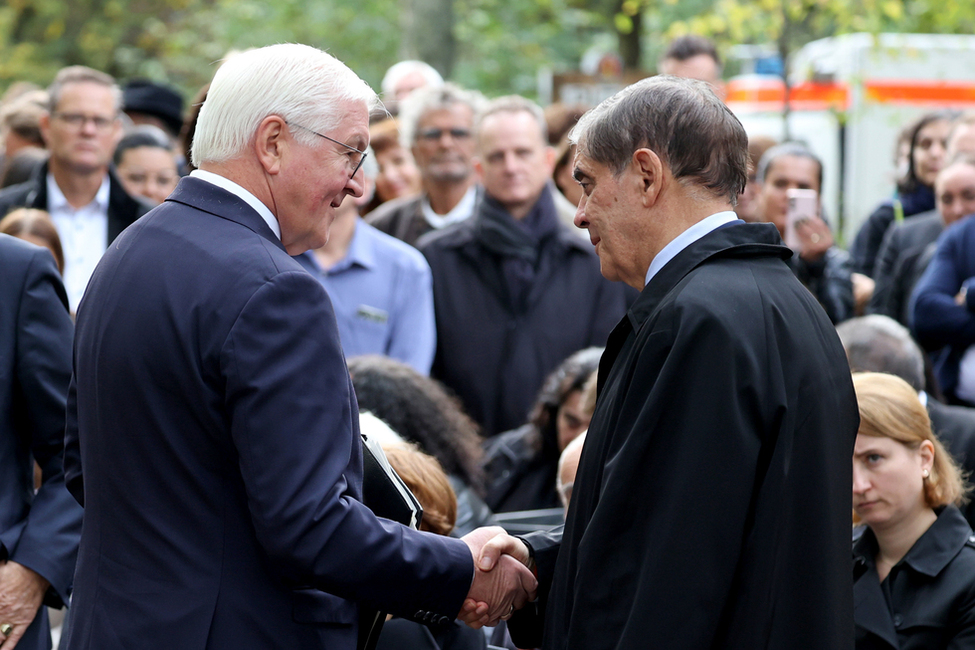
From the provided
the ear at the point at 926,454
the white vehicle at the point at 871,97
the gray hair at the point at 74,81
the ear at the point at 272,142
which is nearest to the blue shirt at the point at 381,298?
the gray hair at the point at 74,81

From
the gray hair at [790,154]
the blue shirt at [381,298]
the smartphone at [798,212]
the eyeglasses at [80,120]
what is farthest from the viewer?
the gray hair at [790,154]

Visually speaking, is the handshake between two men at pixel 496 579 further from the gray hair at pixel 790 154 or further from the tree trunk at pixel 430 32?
the tree trunk at pixel 430 32

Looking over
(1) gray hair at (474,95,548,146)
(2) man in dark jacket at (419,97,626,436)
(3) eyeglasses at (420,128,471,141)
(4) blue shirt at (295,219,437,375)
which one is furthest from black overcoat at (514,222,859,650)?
(3) eyeglasses at (420,128,471,141)

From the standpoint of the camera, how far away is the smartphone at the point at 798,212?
18.7ft

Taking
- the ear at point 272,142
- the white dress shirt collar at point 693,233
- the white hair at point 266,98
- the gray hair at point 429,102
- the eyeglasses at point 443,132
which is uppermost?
the white hair at point 266,98

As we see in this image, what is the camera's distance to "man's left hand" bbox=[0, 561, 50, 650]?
2.94 metres

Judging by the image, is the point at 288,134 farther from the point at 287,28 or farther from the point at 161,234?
the point at 287,28

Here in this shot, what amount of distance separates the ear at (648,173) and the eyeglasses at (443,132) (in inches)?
164

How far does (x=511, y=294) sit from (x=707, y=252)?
3073mm

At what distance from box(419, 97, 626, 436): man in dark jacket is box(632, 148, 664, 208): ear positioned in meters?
2.89

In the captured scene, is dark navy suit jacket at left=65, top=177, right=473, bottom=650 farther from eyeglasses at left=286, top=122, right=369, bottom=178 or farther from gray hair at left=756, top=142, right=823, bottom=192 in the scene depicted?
gray hair at left=756, top=142, right=823, bottom=192

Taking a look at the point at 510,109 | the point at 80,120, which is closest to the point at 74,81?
the point at 80,120

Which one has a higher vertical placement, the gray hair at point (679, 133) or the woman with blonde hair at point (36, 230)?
the gray hair at point (679, 133)

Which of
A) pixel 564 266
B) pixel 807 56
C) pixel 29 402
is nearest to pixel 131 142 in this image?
pixel 564 266
